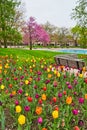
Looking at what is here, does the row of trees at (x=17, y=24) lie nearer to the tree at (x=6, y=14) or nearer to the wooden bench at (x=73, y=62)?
the tree at (x=6, y=14)

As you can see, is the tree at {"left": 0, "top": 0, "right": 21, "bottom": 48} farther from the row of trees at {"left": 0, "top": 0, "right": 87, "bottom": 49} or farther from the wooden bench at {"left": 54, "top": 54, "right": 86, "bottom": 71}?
the wooden bench at {"left": 54, "top": 54, "right": 86, "bottom": 71}

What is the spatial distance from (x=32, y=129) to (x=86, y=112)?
93cm

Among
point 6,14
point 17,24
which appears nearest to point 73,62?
point 6,14

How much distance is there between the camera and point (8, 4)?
28.2m

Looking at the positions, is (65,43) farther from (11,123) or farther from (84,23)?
(11,123)

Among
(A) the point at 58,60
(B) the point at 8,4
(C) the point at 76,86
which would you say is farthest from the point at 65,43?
(C) the point at 76,86

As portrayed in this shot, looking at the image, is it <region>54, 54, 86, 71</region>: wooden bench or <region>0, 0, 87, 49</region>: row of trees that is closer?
<region>54, 54, 86, 71</region>: wooden bench

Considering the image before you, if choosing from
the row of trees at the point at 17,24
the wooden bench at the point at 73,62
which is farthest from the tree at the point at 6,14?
the wooden bench at the point at 73,62

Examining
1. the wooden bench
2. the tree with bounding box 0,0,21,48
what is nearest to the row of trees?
the tree with bounding box 0,0,21,48

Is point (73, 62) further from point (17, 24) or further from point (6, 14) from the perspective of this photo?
point (17, 24)

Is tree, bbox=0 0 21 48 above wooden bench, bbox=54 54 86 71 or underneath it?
above

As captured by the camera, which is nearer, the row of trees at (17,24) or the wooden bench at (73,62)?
the wooden bench at (73,62)

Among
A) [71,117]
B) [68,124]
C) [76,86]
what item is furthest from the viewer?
[76,86]

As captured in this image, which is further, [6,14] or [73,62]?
[6,14]
